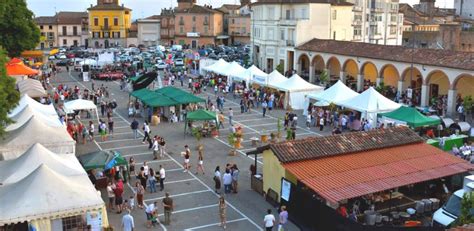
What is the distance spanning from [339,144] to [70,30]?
85.5 meters

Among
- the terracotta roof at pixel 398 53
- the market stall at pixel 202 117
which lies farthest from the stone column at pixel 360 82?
the market stall at pixel 202 117

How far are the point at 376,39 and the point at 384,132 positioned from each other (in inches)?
1874

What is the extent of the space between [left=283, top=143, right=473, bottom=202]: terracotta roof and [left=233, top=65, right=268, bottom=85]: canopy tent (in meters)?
19.9

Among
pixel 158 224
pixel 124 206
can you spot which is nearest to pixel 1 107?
pixel 124 206

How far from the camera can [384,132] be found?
19297 millimetres

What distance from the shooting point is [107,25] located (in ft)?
301

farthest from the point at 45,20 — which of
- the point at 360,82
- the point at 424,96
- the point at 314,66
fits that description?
the point at 424,96

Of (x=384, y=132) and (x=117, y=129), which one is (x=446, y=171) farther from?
(x=117, y=129)

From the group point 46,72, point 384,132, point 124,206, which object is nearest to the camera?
point 124,206

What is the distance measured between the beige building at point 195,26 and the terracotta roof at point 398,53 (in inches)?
1705

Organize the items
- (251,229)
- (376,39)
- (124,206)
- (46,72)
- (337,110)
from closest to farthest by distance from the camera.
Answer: (251,229) < (124,206) < (337,110) < (46,72) < (376,39)

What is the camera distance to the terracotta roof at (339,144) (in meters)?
16.9

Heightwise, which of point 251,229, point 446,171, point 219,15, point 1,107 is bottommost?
point 251,229

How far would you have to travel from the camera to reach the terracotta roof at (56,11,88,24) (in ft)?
309
